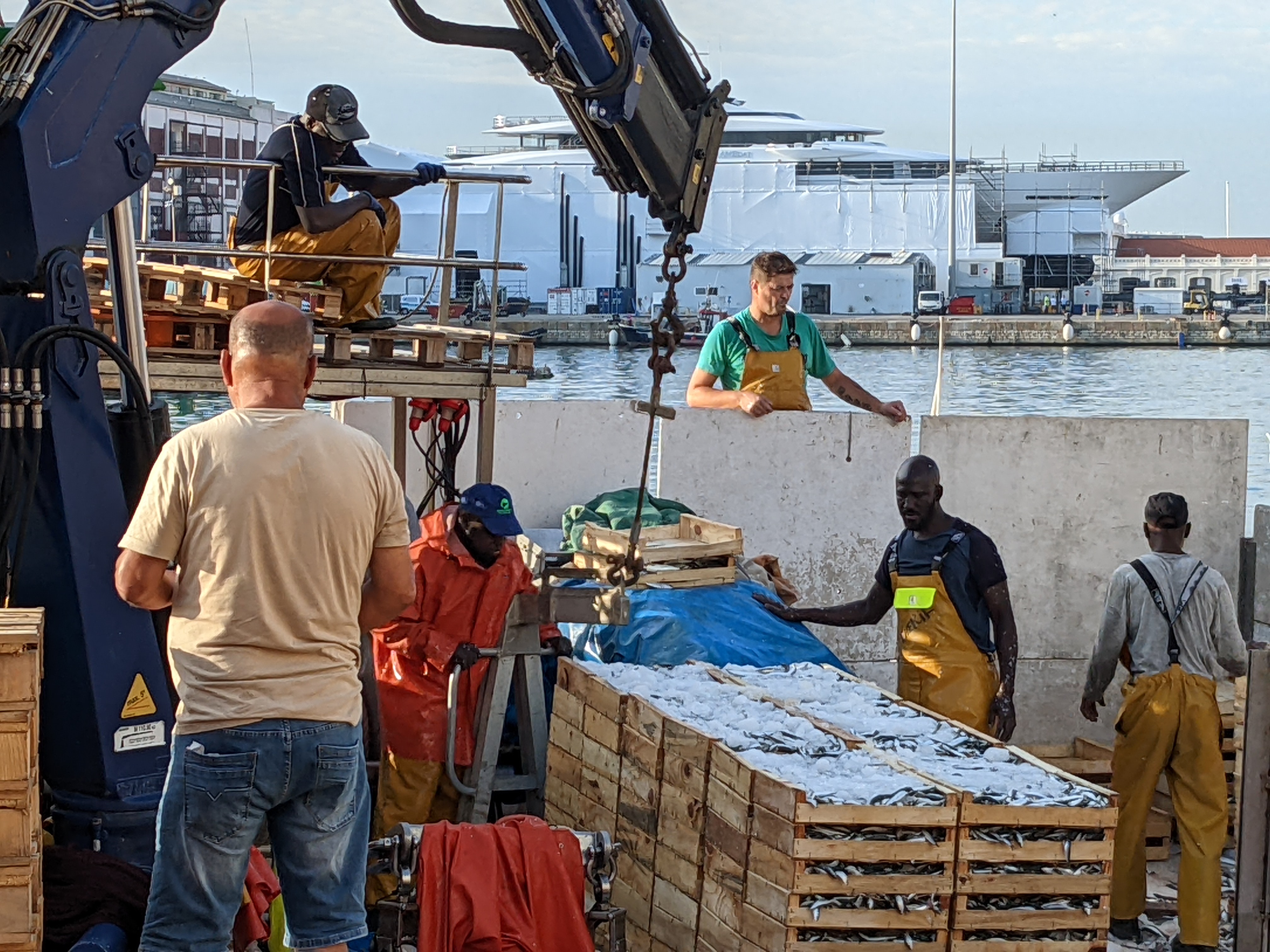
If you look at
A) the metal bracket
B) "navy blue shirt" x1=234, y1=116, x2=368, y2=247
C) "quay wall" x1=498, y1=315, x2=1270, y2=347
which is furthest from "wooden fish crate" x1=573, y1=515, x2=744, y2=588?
"quay wall" x1=498, y1=315, x2=1270, y2=347

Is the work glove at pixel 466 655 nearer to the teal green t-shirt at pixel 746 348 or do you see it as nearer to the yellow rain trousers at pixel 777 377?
the teal green t-shirt at pixel 746 348

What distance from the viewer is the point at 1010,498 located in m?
9.78

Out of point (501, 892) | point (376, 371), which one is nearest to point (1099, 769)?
point (501, 892)

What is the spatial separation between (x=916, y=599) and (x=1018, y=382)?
52955 mm

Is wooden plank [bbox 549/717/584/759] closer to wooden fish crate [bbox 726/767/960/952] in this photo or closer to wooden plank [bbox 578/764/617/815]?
wooden plank [bbox 578/764/617/815]

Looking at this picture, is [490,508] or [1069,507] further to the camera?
[1069,507]

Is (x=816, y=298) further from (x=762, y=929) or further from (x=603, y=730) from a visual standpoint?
(x=762, y=929)

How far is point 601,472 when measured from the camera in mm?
10938

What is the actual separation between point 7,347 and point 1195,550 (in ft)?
23.6

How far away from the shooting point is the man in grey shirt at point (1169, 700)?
7121 mm

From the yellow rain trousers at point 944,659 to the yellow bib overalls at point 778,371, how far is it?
264 centimetres

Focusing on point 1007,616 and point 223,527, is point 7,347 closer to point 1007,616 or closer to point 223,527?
point 223,527

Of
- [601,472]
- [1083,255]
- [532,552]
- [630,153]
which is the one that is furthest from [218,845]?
[1083,255]

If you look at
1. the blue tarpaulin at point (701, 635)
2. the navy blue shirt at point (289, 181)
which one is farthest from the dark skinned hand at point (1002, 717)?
the navy blue shirt at point (289, 181)
